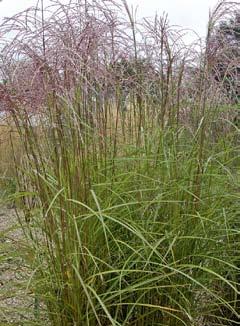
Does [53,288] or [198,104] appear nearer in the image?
[53,288]

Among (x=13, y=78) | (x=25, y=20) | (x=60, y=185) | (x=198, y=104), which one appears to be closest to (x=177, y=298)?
(x=60, y=185)

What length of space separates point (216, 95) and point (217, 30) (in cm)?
27

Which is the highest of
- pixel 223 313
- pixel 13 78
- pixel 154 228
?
pixel 13 78

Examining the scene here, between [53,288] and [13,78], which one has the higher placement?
[13,78]

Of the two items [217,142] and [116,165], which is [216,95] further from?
[116,165]

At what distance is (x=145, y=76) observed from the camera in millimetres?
2352

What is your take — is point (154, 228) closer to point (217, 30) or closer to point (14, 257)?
point (14, 257)

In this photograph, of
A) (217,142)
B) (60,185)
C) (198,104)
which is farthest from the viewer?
(217,142)

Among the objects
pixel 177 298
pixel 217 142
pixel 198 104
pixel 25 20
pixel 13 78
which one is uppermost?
pixel 25 20

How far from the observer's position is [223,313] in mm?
→ 2582

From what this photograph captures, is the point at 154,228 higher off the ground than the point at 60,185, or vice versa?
the point at 60,185

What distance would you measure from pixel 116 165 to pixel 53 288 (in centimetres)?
51

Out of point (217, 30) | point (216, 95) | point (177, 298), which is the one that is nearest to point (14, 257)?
point (177, 298)

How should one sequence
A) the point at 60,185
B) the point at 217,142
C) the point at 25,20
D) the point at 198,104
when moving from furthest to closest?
the point at 217,142
the point at 198,104
the point at 25,20
the point at 60,185
